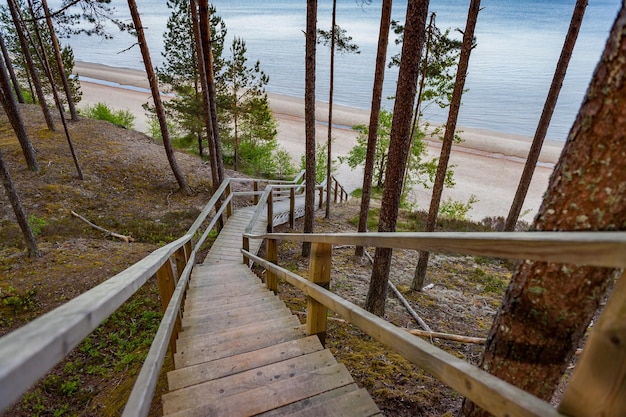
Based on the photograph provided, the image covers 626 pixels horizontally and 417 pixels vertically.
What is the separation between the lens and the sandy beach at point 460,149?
69.1 feet

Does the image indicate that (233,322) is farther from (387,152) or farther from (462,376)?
(387,152)

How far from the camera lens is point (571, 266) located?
1.18m

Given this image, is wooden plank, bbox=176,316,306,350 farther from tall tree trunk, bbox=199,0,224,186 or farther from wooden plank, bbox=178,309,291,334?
tall tree trunk, bbox=199,0,224,186

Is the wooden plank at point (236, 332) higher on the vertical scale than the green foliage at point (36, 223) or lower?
higher

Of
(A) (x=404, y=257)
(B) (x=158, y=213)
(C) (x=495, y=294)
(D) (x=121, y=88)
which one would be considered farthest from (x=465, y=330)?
(D) (x=121, y=88)

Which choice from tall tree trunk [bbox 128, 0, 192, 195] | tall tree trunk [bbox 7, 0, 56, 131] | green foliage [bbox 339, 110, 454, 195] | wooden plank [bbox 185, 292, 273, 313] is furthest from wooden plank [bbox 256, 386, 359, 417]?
green foliage [bbox 339, 110, 454, 195]

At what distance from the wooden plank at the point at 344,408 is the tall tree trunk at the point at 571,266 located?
0.56 m

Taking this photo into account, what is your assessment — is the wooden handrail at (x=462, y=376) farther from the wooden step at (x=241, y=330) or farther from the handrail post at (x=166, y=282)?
the handrail post at (x=166, y=282)

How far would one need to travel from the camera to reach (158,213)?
1067cm

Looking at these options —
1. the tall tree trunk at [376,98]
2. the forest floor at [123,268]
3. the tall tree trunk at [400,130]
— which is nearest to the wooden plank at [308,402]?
the forest floor at [123,268]

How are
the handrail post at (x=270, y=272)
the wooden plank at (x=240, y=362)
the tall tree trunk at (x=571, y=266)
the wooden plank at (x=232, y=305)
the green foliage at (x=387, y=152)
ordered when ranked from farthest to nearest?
the green foliage at (x=387, y=152) → the handrail post at (x=270, y=272) → the wooden plank at (x=232, y=305) → the wooden plank at (x=240, y=362) → the tall tree trunk at (x=571, y=266)

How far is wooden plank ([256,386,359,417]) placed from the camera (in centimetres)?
175

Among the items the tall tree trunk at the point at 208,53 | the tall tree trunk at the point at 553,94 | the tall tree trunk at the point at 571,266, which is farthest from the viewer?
the tall tree trunk at the point at 208,53

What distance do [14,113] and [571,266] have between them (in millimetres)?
14563
